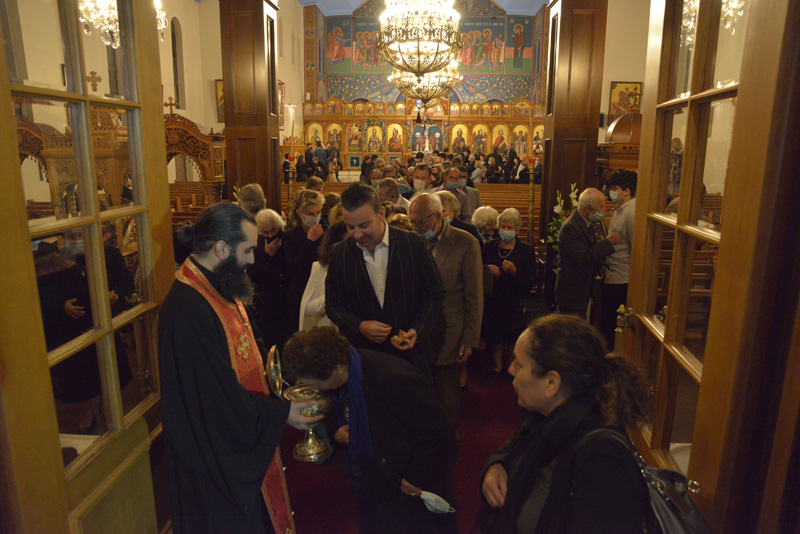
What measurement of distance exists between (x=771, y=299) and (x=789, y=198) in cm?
23

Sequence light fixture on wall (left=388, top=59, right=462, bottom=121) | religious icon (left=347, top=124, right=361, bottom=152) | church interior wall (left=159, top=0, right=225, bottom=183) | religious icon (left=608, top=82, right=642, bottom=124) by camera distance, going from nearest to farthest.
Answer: light fixture on wall (left=388, top=59, right=462, bottom=121) < church interior wall (left=159, top=0, right=225, bottom=183) < religious icon (left=608, top=82, right=642, bottom=124) < religious icon (left=347, top=124, right=361, bottom=152)

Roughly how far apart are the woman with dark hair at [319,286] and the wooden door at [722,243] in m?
1.87

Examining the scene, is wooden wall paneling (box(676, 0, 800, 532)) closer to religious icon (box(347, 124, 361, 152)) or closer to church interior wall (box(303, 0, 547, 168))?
church interior wall (box(303, 0, 547, 168))

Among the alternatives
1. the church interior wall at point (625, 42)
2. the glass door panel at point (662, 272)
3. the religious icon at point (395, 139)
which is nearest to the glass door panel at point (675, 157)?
the glass door panel at point (662, 272)

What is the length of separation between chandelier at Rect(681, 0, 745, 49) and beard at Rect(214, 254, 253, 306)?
5.43ft

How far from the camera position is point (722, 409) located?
1313 millimetres

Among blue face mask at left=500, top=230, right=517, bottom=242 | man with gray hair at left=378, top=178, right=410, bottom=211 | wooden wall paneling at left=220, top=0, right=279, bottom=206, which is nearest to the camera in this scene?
blue face mask at left=500, top=230, right=517, bottom=242

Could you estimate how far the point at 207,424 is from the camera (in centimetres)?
171

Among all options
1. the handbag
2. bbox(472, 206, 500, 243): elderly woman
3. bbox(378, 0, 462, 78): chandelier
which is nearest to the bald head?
bbox(472, 206, 500, 243): elderly woman

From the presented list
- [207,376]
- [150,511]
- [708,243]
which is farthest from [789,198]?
[150,511]

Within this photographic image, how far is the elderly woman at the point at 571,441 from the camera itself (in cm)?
124

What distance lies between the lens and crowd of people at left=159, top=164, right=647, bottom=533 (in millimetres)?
1365

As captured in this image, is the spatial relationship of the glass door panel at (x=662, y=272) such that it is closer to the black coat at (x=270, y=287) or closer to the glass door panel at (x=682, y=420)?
the glass door panel at (x=682, y=420)

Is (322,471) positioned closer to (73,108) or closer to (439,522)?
(439,522)
